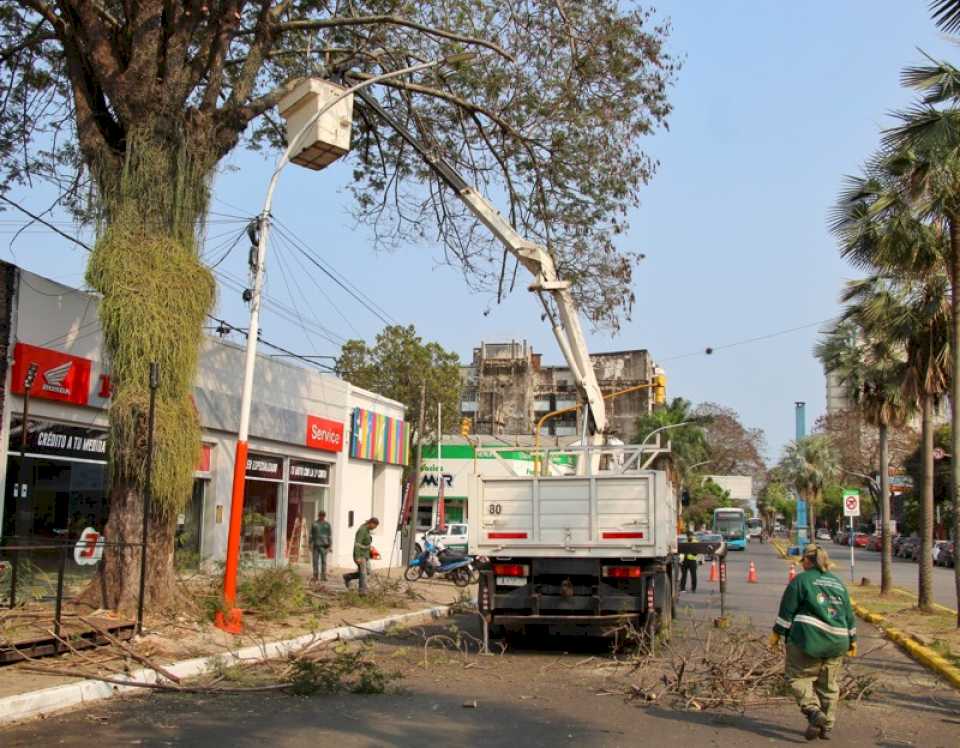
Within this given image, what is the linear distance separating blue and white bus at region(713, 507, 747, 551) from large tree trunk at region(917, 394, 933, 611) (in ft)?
A: 155

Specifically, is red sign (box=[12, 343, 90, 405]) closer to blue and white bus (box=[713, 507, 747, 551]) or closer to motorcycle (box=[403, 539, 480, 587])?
motorcycle (box=[403, 539, 480, 587])

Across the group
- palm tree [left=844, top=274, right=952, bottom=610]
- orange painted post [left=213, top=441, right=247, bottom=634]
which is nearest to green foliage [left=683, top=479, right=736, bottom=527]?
palm tree [left=844, top=274, right=952, bottom=610]

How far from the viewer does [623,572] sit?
1273cm

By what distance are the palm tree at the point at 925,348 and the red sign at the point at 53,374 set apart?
15578 mm

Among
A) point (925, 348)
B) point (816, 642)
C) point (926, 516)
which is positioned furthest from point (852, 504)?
point (816, 642)

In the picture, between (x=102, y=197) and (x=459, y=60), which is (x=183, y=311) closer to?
(x=102, y=197)

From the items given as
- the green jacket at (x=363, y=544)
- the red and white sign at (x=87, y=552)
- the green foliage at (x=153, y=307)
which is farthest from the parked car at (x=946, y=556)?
the green foliage at (x=153, y=307)

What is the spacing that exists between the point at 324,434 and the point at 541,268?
469 inches

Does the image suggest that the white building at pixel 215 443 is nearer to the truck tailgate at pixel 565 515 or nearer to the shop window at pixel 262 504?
the shop window at pixel 262 504

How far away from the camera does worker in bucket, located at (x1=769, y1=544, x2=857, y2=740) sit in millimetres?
7906

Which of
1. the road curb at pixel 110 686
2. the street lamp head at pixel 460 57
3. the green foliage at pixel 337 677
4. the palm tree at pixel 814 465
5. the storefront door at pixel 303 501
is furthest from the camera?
the palm tree at pixel 814 465

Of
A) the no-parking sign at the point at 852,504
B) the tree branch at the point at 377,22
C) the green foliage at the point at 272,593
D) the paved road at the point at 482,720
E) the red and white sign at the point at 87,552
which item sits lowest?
the paved road at the point at 482,720

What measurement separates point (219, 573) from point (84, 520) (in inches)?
104

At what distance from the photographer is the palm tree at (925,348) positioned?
62.8 ft
